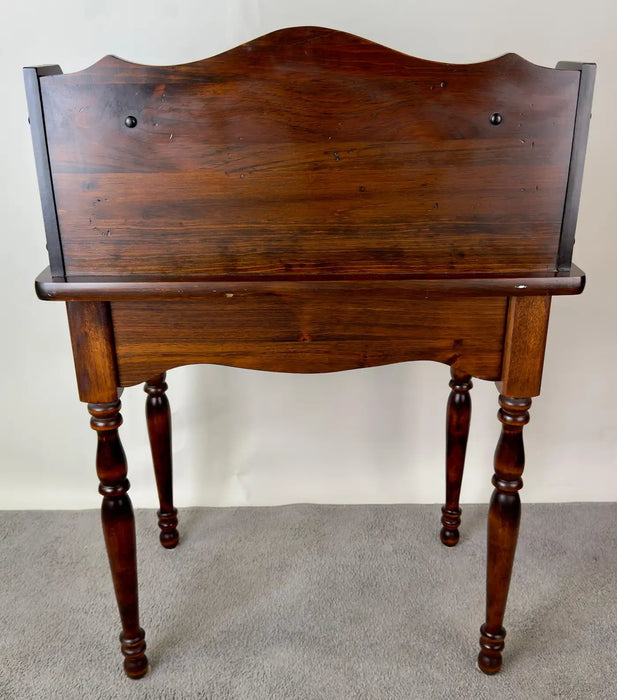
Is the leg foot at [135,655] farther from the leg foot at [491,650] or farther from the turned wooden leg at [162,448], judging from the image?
the leg foot at [491,650]

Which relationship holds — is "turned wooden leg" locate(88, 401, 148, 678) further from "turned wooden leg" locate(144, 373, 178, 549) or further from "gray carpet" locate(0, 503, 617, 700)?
"turned wooden leg" locate(144, 373, 178, 549)

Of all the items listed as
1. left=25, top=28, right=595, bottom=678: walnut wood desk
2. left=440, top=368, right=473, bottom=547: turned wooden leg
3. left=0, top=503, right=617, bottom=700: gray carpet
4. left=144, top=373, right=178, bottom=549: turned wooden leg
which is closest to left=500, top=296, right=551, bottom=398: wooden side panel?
left=25, top=28, right=595, bottom=678: walnut wood desk

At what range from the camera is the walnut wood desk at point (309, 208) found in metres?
0.90

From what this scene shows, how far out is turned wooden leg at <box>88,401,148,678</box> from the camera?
107cm

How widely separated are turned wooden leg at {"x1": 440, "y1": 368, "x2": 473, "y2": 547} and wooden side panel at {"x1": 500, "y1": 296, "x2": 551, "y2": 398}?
1.32 feet

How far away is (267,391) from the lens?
5.52 ft

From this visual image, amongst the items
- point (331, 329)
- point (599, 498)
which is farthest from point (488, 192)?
point (599, 498)

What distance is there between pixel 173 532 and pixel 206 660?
37 cm

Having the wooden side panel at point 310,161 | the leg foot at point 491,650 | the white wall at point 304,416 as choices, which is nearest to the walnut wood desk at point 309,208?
the wooden side panel at point 310,161

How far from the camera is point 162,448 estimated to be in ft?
4.91

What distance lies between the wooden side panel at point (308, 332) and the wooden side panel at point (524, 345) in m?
0.02

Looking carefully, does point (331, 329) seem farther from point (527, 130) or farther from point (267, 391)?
point (267, 391)

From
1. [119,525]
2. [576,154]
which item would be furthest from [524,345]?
[119,525]

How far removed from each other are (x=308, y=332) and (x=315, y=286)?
9 cm
